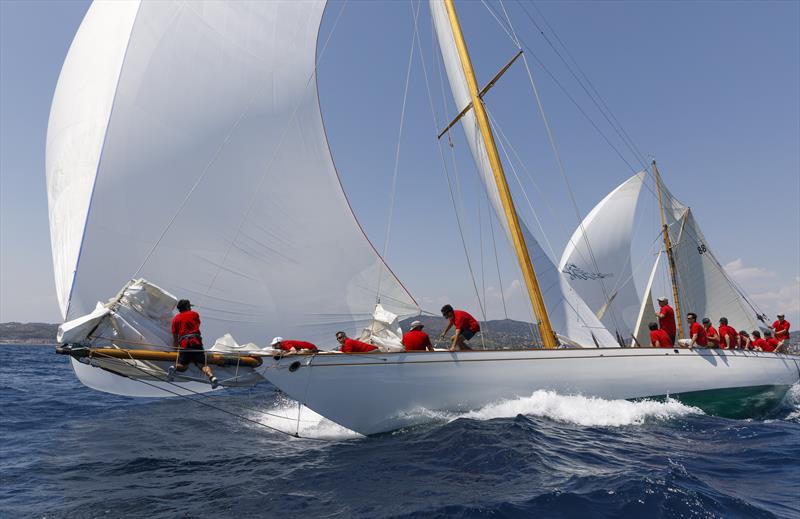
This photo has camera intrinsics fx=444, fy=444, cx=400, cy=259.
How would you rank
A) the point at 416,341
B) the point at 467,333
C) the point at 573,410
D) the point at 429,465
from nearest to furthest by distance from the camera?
the point at 429,465
the point at 416,341
the point at 573,410
the point at 467,333

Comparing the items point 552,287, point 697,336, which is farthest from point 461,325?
point 697,336

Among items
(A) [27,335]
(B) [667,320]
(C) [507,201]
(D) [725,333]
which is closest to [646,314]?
(D) [725,333]

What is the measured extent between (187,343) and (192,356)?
0.61ft

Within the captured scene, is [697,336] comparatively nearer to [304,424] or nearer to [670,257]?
[304,424]

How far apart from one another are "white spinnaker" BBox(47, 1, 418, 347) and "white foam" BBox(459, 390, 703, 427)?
254 cm

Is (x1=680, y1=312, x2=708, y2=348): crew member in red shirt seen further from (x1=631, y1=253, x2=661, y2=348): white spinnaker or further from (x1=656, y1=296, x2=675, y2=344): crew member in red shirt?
(x1=631, y1=253, x2=661, y2=348): white spinnaker

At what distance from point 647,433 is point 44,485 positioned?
26.2ft

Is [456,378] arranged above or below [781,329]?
below

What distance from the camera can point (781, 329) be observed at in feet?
44.8

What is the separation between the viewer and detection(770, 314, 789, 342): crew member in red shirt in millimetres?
13438

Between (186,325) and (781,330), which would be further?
(781,330)

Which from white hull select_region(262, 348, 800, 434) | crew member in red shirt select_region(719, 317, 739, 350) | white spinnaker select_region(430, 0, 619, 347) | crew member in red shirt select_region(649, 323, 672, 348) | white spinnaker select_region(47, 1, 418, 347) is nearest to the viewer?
white hull select_region(262, 348, 800, 434)

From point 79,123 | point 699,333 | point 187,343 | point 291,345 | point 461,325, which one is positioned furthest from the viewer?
point 699,333

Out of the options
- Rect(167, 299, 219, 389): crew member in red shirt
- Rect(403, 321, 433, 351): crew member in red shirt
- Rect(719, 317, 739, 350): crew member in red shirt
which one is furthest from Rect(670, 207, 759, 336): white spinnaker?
Rect(167, 299, 219, 389): crew member in red shirt
